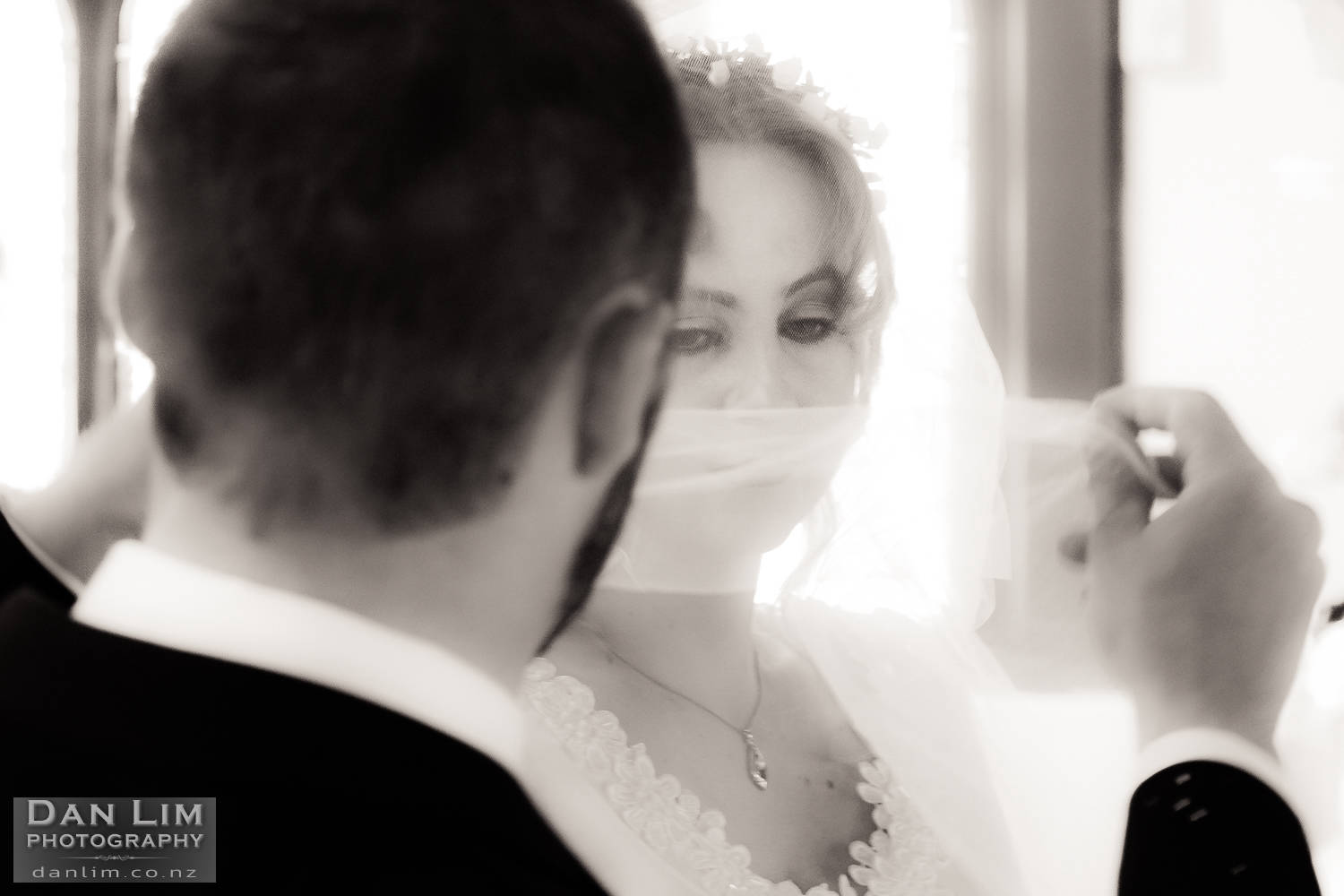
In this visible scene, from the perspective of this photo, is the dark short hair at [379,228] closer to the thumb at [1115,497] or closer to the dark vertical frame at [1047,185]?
the thumb at [1115,497]

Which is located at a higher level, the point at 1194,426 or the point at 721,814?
the point at 1194,426

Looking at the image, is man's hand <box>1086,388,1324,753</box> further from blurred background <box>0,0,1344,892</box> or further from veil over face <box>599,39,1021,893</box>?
blurred background <box>0,0,1344,892</box>

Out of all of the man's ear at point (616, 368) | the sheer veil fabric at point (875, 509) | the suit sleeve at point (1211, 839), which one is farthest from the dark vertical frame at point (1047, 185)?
the man's ear at point (616, 368)

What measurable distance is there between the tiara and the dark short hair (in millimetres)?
650

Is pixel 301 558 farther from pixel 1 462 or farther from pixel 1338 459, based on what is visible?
pixel 1338 459

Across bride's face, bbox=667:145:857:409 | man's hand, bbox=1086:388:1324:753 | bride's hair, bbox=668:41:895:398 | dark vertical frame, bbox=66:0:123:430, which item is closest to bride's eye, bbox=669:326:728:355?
bride's face, bbox=667:145:857:409

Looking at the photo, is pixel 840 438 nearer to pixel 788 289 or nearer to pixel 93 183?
pixel 788 289

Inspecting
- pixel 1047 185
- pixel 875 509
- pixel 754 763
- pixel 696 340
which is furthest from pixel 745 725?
pixel 1047 185

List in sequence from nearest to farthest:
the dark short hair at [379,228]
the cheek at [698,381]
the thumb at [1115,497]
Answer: the dark short hair at [379,228] < the thumb at [1115,497] < the cheek at [698,381]

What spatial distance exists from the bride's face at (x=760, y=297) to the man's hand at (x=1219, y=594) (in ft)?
0.96

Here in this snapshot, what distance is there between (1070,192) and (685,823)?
1.09 m

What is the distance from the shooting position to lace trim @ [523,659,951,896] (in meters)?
0.85

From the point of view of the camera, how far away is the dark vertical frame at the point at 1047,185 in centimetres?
160

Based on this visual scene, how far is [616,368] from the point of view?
0.36 metres
